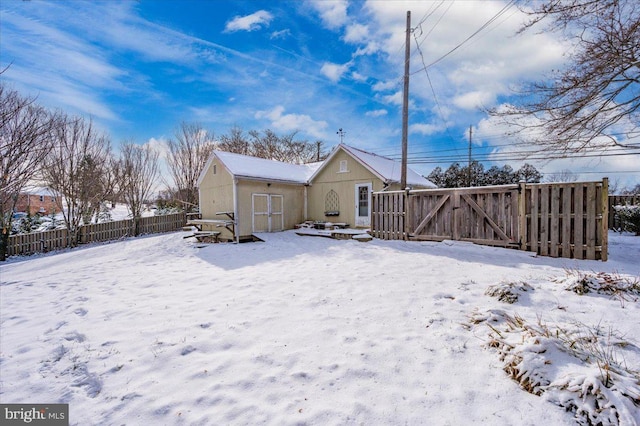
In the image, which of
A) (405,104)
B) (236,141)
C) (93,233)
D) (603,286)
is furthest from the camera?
(236,141)

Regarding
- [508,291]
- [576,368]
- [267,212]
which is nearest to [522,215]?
[508,291]

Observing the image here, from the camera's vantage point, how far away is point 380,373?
229 centimetres

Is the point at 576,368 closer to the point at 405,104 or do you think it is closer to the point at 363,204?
the point at 405,104

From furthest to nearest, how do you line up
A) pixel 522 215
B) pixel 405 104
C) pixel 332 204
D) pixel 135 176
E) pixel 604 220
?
pixel 135 176, pixel 332 204, pixel 405 104, pixel 522 215, pixel 604 220

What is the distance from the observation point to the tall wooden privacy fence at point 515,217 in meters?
5.90

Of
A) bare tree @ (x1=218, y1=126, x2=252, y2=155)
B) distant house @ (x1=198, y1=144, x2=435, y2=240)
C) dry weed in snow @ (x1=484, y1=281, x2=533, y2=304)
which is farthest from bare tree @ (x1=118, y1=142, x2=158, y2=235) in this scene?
dry weed in snow @ (x1=484, y1=281, x2=533, y2=304)

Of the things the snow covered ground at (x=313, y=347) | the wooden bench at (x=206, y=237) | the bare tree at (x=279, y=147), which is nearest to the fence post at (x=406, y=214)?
the snow covered ground at (x=313, y=347)

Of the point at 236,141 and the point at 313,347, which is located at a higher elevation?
the point at 236,141

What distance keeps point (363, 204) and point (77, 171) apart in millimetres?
15157

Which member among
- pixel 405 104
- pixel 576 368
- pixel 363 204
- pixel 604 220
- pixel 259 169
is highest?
pixel 405 104

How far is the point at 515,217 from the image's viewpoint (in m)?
6.88

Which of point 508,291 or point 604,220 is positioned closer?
point 508,291

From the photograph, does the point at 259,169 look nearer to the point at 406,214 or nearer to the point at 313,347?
the point at 406,214

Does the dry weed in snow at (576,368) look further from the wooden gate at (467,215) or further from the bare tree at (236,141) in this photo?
the bare tree at (236,141)
